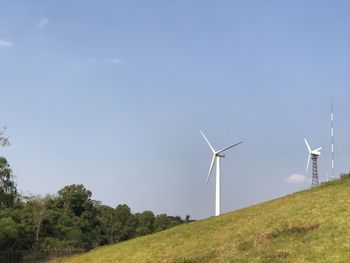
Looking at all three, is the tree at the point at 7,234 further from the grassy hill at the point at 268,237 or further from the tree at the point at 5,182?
the grassy hill at the point at 268,237

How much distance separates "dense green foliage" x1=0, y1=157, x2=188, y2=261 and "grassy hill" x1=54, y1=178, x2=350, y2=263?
45.4 metres

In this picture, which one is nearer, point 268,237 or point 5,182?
point 268,237

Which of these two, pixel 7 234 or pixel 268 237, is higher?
pixel 7 234

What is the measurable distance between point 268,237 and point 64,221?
260ft

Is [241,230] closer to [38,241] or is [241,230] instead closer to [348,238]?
[348,238]

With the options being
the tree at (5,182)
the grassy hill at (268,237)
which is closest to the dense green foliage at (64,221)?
the tree at (5,182)

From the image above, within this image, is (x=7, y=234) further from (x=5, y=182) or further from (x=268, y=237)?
(x=268, y=237)

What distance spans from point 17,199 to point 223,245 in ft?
260

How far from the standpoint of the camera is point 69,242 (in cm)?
8631

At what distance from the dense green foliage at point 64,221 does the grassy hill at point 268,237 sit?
1786 inches

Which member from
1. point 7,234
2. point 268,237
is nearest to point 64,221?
point 7,234

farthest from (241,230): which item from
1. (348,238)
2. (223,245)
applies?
(348,238)

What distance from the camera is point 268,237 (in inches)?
884

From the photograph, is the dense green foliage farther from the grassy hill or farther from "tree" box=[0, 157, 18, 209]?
the grassy hill
